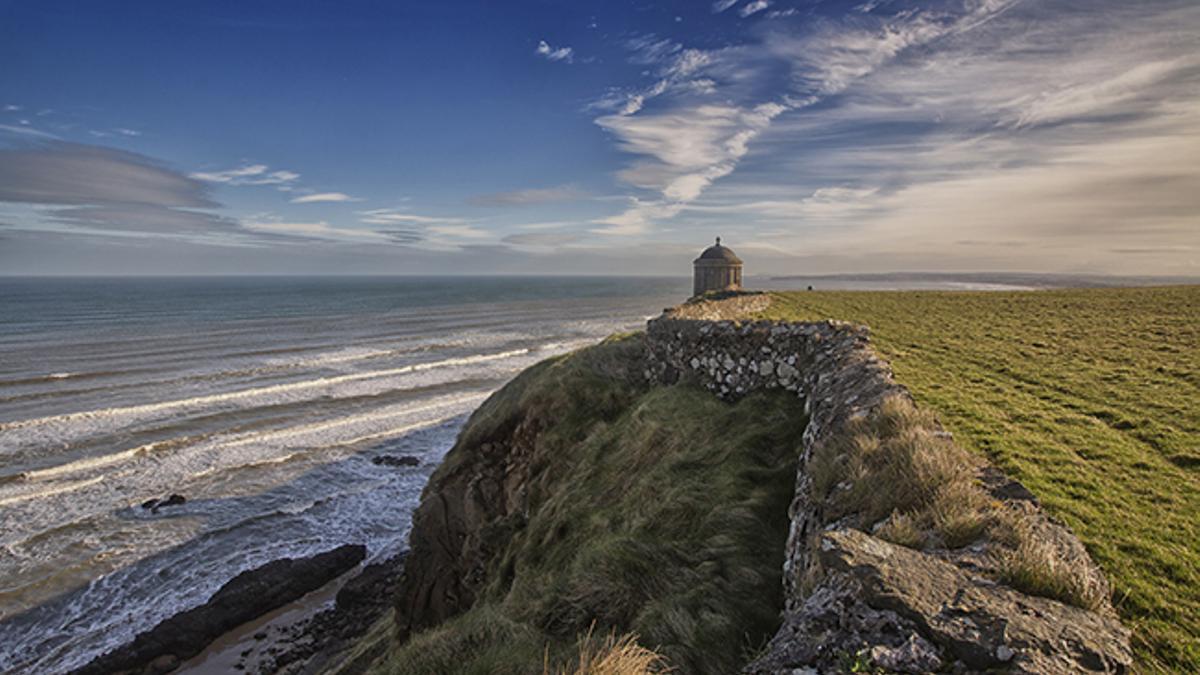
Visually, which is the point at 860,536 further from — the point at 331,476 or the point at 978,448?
the point at 331,476

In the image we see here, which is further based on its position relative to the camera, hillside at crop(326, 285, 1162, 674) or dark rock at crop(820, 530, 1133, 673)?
hillside at crop(326, 285, 1162, 674)

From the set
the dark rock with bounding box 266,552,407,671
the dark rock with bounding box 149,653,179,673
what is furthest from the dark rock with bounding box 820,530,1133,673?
the dark rock with bounding box 149,653,179,673

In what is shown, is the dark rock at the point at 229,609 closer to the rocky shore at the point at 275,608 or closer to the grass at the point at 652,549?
the rocky shore at the point at 275,608

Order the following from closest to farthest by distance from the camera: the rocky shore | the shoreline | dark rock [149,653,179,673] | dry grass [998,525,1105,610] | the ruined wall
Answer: dry grass [998,525,1105,610]
the ruined wall
dark rock [149,653,179,673]
the rocky shore
the shoreline

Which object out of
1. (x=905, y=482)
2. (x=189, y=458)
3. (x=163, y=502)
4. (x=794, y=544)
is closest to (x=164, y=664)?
(x=163, y=502)

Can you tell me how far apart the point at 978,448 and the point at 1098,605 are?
4998 mm

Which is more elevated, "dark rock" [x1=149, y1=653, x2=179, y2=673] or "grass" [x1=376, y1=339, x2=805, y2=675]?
"grass" [x1=376, y1=339, x2=805, y2=675]

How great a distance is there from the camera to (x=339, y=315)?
281 feet

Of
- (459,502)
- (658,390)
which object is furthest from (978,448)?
(459,502)

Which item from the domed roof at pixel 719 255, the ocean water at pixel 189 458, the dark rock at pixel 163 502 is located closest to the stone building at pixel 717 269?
the domed roof at pixel 719 255

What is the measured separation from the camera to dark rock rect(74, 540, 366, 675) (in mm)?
14852

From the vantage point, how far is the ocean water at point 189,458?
56.5 feet

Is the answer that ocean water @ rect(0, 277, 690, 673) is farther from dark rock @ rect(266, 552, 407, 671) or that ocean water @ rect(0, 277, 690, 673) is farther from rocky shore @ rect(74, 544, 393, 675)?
dark rock @ rect(266, 552, 407, 671)

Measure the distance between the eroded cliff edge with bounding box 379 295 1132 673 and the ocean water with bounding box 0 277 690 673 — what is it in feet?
32.9
